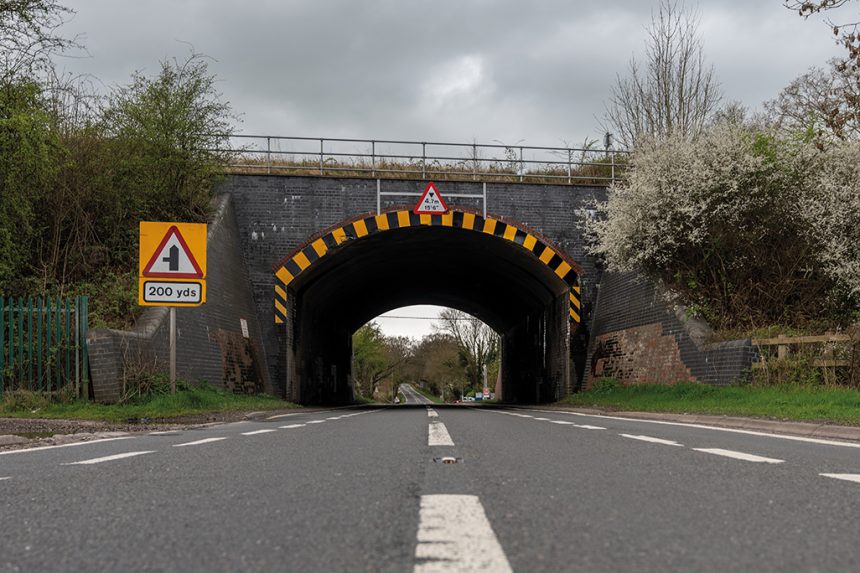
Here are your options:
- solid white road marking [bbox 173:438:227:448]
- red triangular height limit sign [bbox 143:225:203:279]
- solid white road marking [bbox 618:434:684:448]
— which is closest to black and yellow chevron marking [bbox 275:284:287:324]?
red triangular height limit sign [bbox 143:225:203:279]

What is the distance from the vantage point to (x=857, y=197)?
18734 mm

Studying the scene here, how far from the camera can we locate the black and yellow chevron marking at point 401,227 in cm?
2481

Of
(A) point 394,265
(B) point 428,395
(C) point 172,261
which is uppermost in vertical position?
(A) point 394,265

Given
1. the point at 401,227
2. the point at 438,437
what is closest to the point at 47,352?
the point at 438,437

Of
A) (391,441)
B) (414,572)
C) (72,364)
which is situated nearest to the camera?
(414,572)

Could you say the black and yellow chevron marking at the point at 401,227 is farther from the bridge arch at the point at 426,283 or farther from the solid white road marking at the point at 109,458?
the solid white road marking at the point at 109,458

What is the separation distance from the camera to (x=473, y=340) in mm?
78312

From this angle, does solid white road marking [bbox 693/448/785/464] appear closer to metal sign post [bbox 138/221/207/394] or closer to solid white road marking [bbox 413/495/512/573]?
solid white road marking [bbox 413/495/512/573]

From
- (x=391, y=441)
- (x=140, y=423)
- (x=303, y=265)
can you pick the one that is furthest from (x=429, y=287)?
(x=391, y=441)

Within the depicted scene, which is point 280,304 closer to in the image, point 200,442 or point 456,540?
point 200,442

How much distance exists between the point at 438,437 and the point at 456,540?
5.90m

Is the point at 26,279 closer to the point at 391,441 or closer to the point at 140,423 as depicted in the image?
the point at 140,423

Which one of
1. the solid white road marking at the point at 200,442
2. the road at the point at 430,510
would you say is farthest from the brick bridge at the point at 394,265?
the road at the point at 430,510

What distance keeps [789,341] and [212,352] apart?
539 inches
